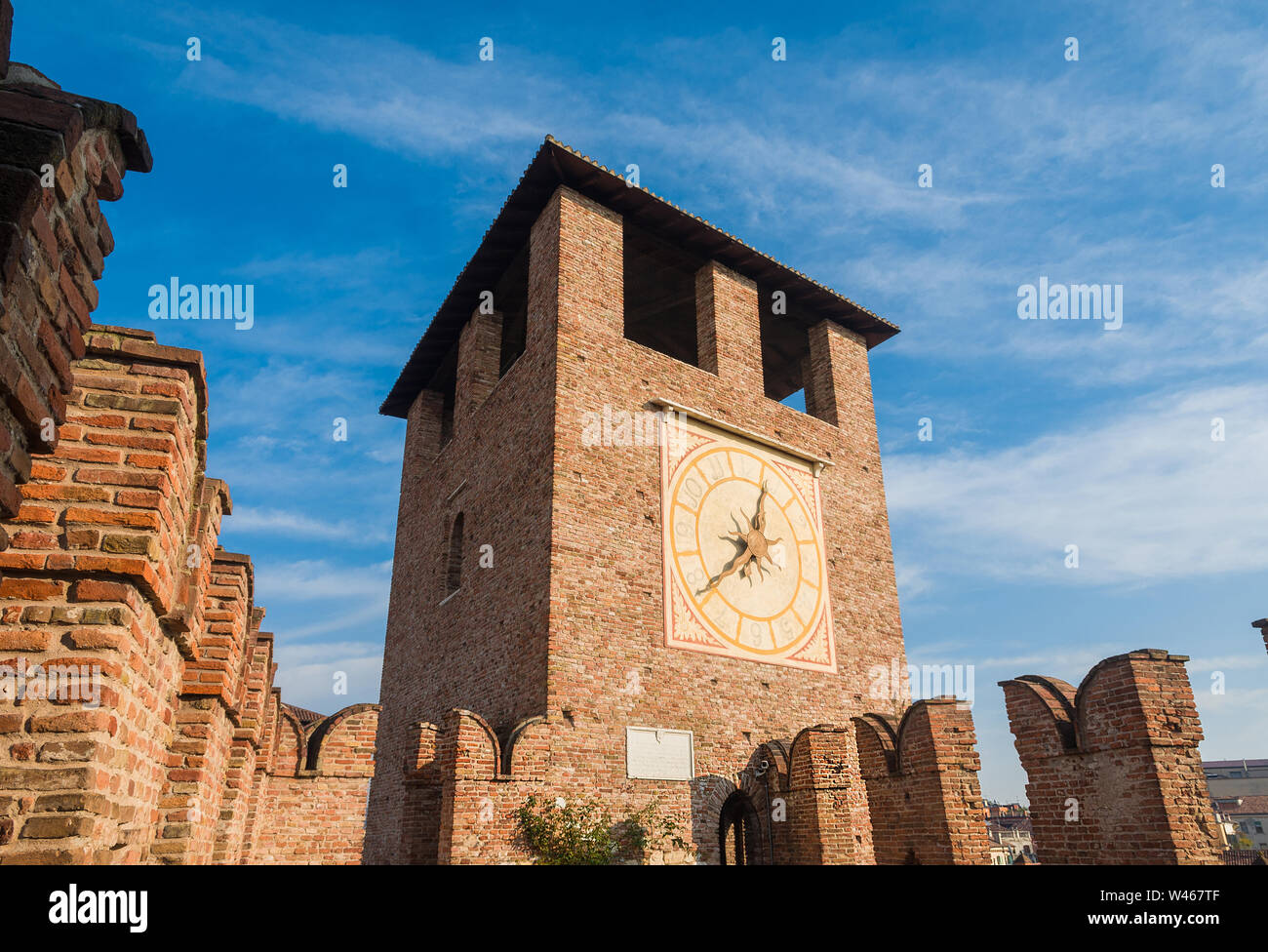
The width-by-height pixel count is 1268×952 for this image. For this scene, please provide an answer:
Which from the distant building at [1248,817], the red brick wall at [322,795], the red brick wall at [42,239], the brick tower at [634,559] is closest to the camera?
the red brick wall at [42,239]

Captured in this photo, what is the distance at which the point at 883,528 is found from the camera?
576 inches

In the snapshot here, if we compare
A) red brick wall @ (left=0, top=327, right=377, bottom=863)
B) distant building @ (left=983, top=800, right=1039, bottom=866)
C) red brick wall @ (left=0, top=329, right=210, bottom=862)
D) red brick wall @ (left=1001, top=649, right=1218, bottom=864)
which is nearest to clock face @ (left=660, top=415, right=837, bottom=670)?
red brick wall @ (left=1001, top=649, right=1218, bottom=864)

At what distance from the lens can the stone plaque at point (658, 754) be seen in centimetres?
974

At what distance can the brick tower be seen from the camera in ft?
31.7

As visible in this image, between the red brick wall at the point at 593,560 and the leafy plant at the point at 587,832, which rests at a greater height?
the red brick wall at the point at 593,560

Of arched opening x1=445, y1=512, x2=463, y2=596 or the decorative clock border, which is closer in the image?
the decorative clock border

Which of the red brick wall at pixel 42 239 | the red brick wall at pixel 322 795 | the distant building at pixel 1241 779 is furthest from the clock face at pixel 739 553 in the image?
the distant building at pixel 1241 779

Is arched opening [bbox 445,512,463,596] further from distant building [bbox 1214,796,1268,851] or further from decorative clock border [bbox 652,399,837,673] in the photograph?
distant building [bbox 1214,796,1268,851]

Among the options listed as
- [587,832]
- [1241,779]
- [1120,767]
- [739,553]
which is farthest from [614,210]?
[1241,779]

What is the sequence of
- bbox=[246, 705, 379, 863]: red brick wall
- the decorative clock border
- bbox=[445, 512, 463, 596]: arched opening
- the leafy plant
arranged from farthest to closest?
bbox=[445, 512, 463, 596]: arched opening → the decorative clock border → bbox=[246, 705, 379, 863]: red brick wall → the leafy plant

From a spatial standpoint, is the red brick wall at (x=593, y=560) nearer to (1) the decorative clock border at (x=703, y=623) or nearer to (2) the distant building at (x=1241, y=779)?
(1) the decorative clock border at (x=703, y=623)

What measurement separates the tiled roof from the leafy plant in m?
9.63

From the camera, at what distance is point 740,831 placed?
10875 mm

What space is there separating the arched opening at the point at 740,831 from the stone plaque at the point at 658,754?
2.82 ft
